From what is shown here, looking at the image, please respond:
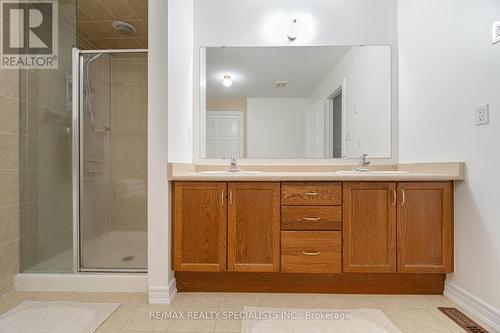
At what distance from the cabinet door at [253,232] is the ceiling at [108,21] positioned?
2043 millimetres

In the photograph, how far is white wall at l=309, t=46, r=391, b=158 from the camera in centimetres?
244

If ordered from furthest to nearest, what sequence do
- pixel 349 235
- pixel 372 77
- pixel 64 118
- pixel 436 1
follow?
pixel 372 77 → pixel 64 118 → pixel 436 1 → pixel 349 235

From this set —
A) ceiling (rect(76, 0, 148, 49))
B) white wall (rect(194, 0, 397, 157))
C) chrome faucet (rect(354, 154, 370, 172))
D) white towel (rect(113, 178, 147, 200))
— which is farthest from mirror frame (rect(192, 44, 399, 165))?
ceiling (rect(76, 0, 148, 49))

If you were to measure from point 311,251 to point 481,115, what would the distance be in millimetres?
1260

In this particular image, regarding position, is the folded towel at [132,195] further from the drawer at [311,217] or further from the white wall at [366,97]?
the white wall at [366,97]

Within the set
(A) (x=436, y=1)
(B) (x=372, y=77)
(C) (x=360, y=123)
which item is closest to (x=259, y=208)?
(C) (x=360, y=123)

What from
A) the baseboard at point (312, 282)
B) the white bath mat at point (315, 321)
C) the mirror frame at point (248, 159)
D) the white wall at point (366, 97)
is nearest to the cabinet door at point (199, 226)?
the baseboard at point (312, 282)

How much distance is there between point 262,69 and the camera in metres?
2.50

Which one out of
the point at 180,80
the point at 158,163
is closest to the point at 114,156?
the point at 158,163

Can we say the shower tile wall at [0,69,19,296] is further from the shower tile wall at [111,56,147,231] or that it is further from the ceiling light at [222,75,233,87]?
the ceiling light at [222,75,233,87]

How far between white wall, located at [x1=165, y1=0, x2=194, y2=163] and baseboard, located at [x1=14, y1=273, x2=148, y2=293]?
89 centimetres

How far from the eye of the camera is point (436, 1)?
1.95 meters

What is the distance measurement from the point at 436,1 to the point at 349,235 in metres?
1.73

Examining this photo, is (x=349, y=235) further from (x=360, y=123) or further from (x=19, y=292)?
(x=19, y=292)
